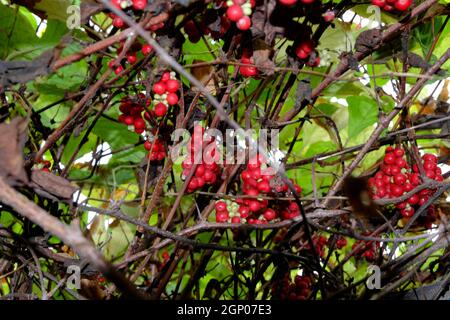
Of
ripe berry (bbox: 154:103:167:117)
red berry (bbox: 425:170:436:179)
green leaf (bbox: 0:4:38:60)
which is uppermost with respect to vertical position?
green leaf (bbox: 0:4:38:60)

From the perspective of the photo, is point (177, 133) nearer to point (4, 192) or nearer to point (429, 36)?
point (4, 192)

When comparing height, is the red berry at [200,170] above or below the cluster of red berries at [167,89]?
below

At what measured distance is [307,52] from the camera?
0.64 meters

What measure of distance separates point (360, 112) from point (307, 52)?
39cm

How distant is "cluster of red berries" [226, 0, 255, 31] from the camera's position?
20.9 inches

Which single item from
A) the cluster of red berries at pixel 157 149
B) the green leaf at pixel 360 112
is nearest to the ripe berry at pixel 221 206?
the cluster of red berries at pixel 157 149

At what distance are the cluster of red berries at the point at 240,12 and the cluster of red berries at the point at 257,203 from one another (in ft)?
0.76

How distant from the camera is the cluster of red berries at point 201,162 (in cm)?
71

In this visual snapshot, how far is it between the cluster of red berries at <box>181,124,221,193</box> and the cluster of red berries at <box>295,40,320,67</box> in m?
0.15

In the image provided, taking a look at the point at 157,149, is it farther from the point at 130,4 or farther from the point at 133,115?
the point at 130,4

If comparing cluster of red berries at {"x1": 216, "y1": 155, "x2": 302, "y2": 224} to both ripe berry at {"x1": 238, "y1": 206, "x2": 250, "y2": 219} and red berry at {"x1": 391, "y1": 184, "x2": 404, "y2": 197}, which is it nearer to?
ripe berry at {"x1": 238, "y1": 206, "x2": 250, "y2": 219}

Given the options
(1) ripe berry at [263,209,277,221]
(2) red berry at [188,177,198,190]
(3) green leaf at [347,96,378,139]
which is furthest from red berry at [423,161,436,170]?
(2) red berry at [188,177,198,190]

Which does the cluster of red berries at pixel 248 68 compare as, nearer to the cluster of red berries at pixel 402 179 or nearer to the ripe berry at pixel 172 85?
the ripe berry at pixel 172 85

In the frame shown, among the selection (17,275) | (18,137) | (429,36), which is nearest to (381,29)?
(429,36)
